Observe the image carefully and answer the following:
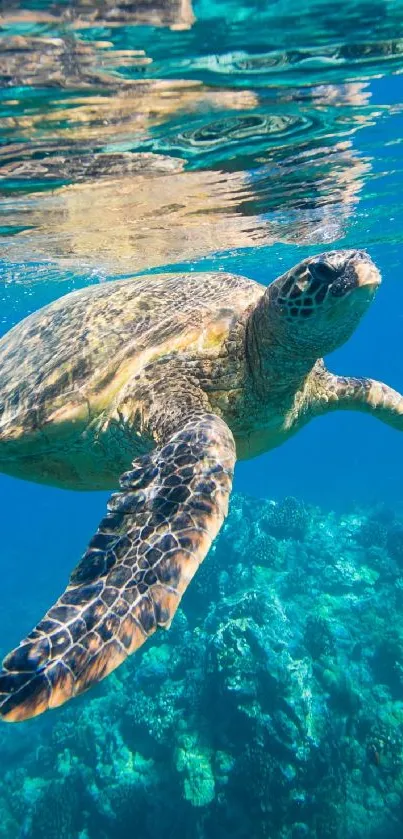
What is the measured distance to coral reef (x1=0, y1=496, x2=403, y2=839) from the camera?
28.4 feet

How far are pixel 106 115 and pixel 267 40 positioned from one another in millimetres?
2422

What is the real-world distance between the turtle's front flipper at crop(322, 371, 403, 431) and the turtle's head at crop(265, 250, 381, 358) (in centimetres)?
183

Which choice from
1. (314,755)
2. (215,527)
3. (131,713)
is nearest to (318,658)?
(314,755)

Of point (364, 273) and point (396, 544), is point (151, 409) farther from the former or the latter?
point (396, 544)

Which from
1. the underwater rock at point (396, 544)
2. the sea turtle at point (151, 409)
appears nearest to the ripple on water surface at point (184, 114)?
the sea turtle at point (151, 409)

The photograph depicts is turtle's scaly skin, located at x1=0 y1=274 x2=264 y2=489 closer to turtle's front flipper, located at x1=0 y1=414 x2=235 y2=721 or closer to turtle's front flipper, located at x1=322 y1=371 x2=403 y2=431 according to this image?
turtle's front flipper, located at x1=0 y1=414 x2=235 y2=721

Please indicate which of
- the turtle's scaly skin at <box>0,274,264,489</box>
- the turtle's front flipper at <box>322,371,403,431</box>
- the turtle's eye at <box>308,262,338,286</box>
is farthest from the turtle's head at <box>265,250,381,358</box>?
the turtle's front flipper at <box>322,371,403,431</box>

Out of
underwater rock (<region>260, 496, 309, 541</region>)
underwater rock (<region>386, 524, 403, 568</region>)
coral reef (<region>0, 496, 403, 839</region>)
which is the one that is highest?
underwater rock (<region>260, 496, 309, 541</region>)

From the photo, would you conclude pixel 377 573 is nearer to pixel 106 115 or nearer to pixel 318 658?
pixel 318 658

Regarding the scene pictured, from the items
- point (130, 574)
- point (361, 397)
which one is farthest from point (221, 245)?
point (130, 574)

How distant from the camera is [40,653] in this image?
2.51 metres

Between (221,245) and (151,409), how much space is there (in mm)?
14920

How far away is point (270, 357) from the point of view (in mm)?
4535

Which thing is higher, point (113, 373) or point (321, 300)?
point (113, 373)
